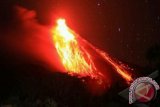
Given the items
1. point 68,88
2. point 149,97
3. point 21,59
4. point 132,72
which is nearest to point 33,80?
point 68,88

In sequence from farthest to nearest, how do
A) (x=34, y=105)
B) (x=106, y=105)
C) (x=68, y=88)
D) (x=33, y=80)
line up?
(x=33, y=80), (x=68, y=88), (x=106, y=105), (x=34, y=105)

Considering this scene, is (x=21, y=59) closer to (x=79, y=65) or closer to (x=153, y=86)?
(x=79, y=65)

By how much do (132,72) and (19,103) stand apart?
4359cm

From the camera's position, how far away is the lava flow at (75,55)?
80044 mm

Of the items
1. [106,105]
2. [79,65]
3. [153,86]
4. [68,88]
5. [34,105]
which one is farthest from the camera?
[79,65]

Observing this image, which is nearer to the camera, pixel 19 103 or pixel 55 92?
pixel 19 103

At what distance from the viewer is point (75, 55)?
8350cm

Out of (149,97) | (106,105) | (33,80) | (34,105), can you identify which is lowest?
(149,97)

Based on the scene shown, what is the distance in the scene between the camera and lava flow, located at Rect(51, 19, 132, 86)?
8004 cm

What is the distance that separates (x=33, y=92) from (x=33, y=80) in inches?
319

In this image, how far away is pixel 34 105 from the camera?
43.3m

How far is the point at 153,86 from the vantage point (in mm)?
18797

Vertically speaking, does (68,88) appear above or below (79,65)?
below

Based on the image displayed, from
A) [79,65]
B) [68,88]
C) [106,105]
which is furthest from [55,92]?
[79,65]
